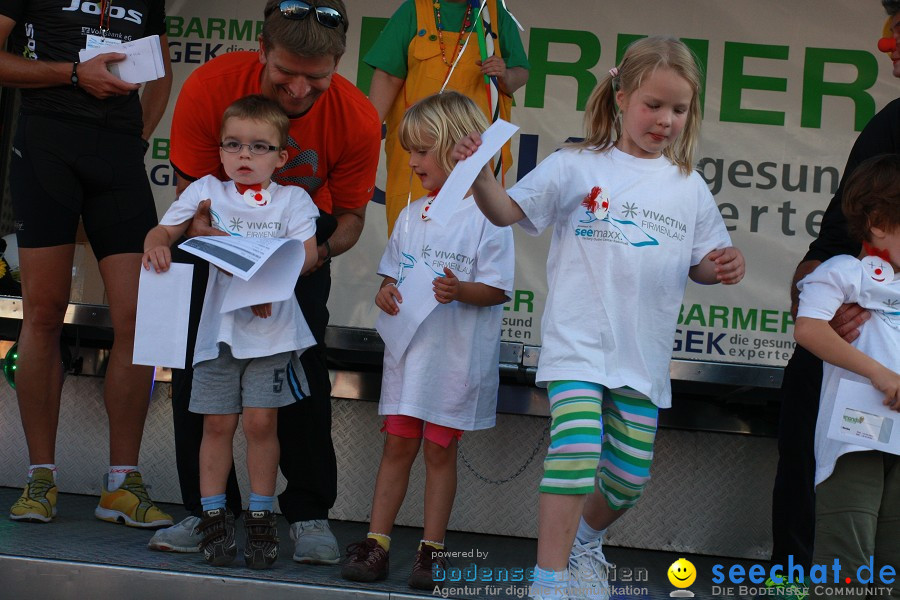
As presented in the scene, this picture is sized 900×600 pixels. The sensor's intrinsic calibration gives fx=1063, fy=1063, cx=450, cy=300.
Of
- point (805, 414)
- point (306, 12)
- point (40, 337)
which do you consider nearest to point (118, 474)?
point (40, 337)

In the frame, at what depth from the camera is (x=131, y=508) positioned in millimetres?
3510

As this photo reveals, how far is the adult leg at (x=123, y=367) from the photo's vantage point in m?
3.55

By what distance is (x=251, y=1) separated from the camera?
5.02 meters

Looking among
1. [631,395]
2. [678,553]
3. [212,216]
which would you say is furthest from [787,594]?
[212,216]

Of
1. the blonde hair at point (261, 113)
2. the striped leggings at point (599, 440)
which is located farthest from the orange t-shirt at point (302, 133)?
the striped leggings at point (599, 440)

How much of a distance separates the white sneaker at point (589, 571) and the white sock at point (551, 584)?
0.13m

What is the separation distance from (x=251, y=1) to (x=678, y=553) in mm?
3144

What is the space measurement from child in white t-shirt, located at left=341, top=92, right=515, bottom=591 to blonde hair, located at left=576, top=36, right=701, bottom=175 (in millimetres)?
397

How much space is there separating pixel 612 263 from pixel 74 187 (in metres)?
1.81

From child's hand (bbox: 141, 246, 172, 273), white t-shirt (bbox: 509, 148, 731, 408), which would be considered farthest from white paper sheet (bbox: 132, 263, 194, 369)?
white t-shirt (bbox: 509, 148, 731, 408)

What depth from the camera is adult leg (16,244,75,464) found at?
3.49 meters

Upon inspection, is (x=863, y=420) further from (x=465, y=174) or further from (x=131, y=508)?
(x=131, y=508)

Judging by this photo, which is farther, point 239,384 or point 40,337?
point 40,337

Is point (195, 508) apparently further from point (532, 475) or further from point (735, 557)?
point (735, 557)
